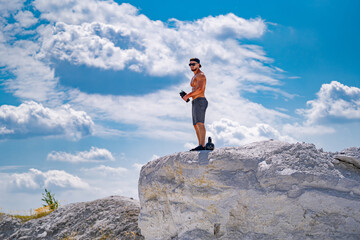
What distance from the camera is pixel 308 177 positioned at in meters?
6.94

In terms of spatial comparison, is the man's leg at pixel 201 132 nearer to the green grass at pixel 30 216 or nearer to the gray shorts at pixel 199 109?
the gray shorts at pixel 199 109

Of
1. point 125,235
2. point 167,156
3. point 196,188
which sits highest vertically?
point 167,156

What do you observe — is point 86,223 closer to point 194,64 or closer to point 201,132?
point 201,132

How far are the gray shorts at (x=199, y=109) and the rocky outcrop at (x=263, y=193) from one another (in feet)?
3.50

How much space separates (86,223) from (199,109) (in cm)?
551

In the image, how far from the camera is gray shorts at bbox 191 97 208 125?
884 cm

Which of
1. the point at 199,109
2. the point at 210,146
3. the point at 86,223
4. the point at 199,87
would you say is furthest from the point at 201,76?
the point at 86,223

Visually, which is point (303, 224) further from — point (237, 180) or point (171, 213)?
point (171, 213)

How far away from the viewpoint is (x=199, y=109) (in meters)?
8.86

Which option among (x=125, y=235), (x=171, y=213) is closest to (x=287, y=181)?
(x=171, y=213)

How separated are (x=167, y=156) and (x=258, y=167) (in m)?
2.27

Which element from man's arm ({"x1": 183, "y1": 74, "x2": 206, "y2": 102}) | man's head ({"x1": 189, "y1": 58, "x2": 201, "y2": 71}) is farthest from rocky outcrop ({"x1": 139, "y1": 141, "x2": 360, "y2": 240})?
man's head ({"x1": 189, "y1": 58, "x2": 201, "y2": 71})

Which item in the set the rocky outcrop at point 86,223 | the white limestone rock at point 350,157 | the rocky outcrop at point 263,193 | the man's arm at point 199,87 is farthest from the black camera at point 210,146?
the rocky outcrop at point 86,223

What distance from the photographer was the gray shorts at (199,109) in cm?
884
